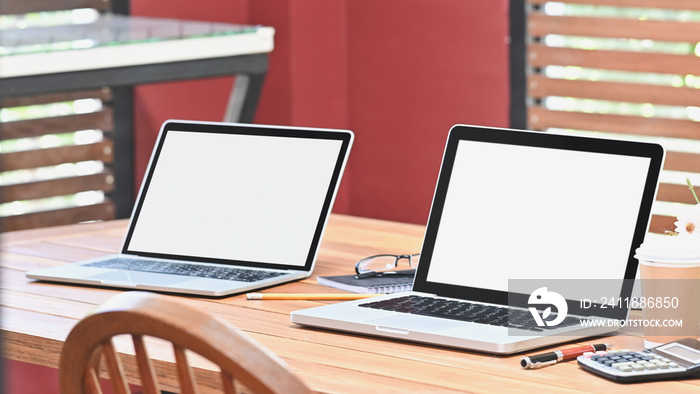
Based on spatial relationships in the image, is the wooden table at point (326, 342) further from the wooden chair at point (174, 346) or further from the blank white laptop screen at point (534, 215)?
the wooden chair at point (174, 346)

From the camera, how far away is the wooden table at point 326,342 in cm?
101

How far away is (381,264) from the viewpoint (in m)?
1.59

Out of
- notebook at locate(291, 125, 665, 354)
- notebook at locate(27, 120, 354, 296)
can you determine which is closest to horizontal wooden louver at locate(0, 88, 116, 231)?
notebook at locate(27, 120, 354, 296)

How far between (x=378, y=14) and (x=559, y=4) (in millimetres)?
685

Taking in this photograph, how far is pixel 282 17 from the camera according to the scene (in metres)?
3.60

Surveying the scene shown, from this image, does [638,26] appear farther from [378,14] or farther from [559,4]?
[378,14]

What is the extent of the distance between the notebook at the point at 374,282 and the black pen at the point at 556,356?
1.15 feet

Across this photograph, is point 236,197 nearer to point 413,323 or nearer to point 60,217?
point 413,323

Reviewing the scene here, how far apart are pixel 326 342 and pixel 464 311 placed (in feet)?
0.60

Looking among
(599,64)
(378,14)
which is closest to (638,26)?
(599,64)

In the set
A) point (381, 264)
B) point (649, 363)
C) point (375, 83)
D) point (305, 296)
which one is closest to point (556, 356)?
point (649, 363)

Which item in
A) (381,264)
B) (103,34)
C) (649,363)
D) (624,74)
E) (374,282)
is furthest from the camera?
(624,74)

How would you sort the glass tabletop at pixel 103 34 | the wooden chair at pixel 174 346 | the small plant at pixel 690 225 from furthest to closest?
the glass tabletop at pixel 103 34 → the small plant at pixel 690 225 → the wooden chair at pixel 174 346

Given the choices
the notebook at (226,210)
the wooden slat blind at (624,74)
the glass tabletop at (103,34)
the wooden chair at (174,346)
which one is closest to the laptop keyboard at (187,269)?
the notebook at (226,210)
